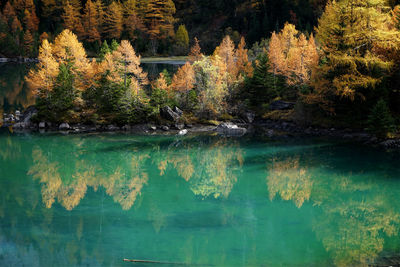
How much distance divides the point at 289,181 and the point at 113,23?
4426 inches

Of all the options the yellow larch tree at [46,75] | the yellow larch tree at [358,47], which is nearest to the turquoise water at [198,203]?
the yellow larch tree at [358,47]

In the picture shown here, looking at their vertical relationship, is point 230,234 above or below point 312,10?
below

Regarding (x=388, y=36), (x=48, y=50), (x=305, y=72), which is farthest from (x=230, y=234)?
(x=48, y=50)

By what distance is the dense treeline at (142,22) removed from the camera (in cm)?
11794

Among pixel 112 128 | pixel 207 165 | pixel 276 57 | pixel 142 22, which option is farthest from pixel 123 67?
pixel 142 22

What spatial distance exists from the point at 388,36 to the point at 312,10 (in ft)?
291

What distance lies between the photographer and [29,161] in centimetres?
3269

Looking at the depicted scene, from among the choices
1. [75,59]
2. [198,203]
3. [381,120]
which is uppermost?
[75,59]

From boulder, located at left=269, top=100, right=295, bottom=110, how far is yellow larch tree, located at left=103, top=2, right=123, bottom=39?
3489 inches

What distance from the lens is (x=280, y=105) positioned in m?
48.4

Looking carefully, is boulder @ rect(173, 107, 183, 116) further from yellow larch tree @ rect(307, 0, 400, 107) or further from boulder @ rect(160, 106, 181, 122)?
yellow larch tree @ rect(307, 0, 400, 107)

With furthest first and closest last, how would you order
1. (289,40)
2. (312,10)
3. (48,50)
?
(312,10)
(289,40)
(48,50)

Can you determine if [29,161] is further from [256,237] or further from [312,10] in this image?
[312,10]

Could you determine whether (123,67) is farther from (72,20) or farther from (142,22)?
(72,20)
